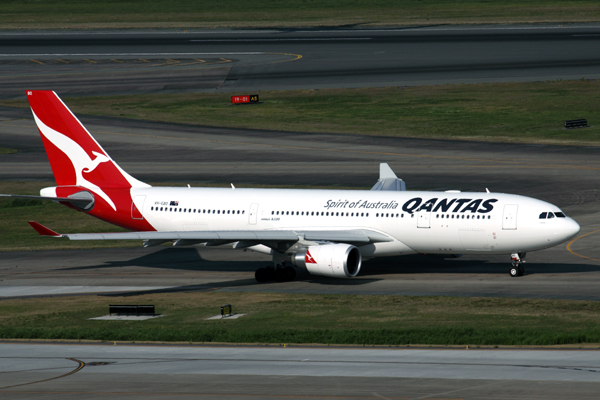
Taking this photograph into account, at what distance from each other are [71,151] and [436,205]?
24.3 meters

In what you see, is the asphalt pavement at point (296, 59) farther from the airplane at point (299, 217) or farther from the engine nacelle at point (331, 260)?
the engine nacelle at point (331, 260)

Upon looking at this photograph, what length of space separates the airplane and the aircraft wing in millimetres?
57

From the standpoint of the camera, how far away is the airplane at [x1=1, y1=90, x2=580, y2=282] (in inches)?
1929

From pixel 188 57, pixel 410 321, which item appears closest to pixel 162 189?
pixel 410 321

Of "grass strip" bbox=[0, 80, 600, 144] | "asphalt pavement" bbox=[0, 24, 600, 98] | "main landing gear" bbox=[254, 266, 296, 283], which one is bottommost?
"main landing gear" bbox=[254, 266, 296, 283]

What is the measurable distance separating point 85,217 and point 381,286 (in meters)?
32.9

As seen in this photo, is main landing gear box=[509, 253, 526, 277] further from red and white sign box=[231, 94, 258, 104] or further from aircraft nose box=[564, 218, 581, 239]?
red and white sign box=[231, 94, 258, 104]

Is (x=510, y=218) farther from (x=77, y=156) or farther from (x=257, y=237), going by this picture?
(x=77, y=156)

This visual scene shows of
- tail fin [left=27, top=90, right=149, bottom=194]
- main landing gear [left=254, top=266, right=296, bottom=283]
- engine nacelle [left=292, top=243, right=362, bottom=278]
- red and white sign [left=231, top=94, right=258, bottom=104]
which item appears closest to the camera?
engine nacelle [left=292, top=243, right=362, bottom=278]

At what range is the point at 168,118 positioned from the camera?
381 ft

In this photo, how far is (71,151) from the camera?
58.9 metres

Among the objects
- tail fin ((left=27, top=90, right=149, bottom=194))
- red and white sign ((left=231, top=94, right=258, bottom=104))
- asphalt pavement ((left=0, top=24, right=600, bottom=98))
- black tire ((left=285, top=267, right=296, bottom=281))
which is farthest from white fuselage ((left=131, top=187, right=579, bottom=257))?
asphalt pavement ((left=0, top=24, right=600, bottom=98))

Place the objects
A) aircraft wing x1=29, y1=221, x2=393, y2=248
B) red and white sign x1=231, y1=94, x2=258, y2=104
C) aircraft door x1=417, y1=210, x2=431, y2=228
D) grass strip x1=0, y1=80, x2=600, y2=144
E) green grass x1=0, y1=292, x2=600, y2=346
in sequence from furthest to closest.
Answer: red and white sign x1=231, y1=94, x2=258, y2=104 → grass strip x1=0, y1=80, x2=600, y2=144 → aircraft door x1=417, y1=210, x2=431, y2=228 → aircraft wing x1=29, y1=221, x2=393, y2=248 → green grass x1=0, y1=292, x2=600, y2=346

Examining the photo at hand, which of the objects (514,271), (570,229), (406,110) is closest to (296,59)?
(406,110)
